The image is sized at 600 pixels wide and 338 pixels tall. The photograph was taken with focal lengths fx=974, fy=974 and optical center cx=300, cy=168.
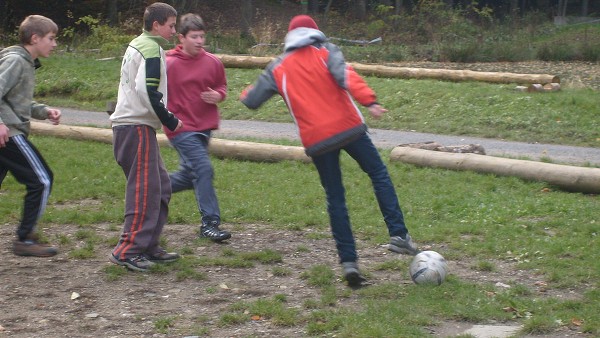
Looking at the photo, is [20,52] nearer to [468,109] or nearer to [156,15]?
[156,15]

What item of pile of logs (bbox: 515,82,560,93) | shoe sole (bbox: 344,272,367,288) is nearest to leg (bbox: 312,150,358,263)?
shoe sole (bbox: 344,272,367,288)

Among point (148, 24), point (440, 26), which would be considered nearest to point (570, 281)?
point (148, 24)

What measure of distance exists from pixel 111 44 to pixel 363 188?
17.5 metres

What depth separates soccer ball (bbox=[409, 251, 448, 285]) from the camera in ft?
21.1

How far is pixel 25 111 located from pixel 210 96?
145 cm

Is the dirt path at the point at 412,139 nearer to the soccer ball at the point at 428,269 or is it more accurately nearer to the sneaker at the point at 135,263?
the soccer ball at the point at 428,269

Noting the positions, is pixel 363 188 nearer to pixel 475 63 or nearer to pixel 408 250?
pixel 408 250

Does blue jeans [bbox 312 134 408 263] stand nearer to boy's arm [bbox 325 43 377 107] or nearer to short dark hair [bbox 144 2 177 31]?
boy's arm [bbox 325 43 377 107]

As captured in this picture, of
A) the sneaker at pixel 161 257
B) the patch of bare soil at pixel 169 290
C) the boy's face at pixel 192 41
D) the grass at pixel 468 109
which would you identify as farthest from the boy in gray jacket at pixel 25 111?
the grass at pixel 468 109

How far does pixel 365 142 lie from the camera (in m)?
6.60

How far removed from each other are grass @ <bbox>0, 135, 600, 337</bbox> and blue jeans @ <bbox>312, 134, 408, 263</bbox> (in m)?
0.31

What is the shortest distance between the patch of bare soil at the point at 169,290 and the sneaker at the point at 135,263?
6 centimetres

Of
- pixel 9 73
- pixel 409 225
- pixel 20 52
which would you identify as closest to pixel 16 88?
pixel 9 73

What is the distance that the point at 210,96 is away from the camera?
7859 mm
